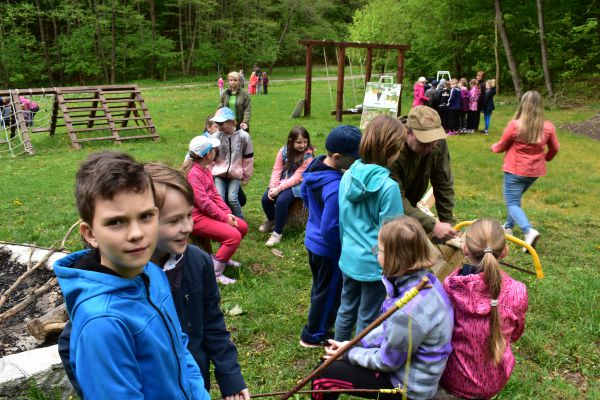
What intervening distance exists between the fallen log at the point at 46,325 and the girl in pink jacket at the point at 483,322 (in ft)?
8.02

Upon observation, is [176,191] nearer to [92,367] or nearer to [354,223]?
[92,367]

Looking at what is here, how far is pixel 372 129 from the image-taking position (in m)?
3.01

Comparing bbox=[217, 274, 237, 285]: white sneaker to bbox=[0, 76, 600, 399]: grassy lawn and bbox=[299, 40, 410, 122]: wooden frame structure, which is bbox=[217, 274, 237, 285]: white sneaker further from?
bbox=[299, 40, 410, 122]: wooden frame structure

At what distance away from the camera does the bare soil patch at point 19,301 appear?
3.36m

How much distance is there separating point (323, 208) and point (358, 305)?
2.38ft

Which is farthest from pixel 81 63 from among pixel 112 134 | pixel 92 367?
pixel 92 367

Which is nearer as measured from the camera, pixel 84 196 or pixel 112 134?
pixel 84 196

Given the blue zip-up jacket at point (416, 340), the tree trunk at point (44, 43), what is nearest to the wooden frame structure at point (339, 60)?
the blue zip-up jacket at point (416, 340)

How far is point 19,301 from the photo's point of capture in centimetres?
383

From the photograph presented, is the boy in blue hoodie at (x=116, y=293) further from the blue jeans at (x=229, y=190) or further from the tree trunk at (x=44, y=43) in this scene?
the tree trunk at (x=44, y=43)

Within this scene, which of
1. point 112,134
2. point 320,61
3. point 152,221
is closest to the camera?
point 152,221

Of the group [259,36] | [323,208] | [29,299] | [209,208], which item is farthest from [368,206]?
[259,36]

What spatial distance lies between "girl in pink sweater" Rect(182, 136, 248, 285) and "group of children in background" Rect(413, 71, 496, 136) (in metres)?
11.7

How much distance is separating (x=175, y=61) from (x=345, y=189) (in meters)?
41.8
